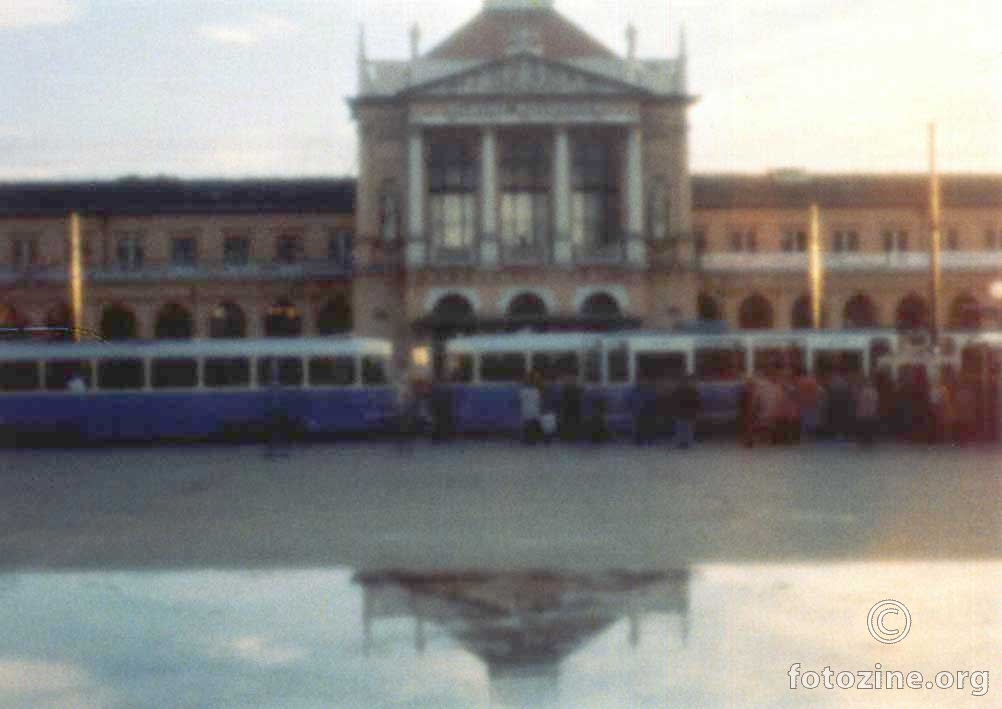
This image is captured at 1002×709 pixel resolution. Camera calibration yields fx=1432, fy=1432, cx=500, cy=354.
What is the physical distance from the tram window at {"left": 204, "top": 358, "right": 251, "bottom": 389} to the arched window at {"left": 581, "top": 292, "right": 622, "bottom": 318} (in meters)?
27.6

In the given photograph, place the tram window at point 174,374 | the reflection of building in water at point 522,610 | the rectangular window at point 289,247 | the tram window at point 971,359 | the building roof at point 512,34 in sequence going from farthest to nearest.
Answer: the rectangular window at point 289,247
the building roof at point 512,34
the tram window at point 971,359
the tram window at point 174,374
the reflection of building in water at point 522,610

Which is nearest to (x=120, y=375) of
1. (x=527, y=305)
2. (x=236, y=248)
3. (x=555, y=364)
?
(x=555, y=364)

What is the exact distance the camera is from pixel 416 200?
64.2 m

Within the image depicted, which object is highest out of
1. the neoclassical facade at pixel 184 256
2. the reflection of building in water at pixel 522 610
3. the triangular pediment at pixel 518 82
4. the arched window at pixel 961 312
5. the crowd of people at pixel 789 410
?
the triangular pediment at pixel 518 82

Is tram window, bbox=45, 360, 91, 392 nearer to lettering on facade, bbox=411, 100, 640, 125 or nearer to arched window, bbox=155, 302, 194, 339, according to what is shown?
lettering on facade, bbox=411, 100, 640, 125

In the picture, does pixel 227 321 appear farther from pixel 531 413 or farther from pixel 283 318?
pixel 531 413

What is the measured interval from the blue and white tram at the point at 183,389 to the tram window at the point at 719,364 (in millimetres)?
8363

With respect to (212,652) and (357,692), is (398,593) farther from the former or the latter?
(357,692)

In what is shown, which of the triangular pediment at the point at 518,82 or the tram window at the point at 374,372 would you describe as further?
the triangular pediment at the point at 518,82

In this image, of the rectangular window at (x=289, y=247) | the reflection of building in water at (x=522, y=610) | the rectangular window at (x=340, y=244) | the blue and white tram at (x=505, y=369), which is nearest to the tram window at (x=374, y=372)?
the blue and white tram at (x=505, y=369)

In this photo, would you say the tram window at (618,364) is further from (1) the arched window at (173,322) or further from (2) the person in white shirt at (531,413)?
(1) the arched window at (173,322)

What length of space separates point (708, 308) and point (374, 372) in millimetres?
34959

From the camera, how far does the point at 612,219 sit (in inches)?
2648

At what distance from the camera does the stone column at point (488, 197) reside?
6325 centimetres
